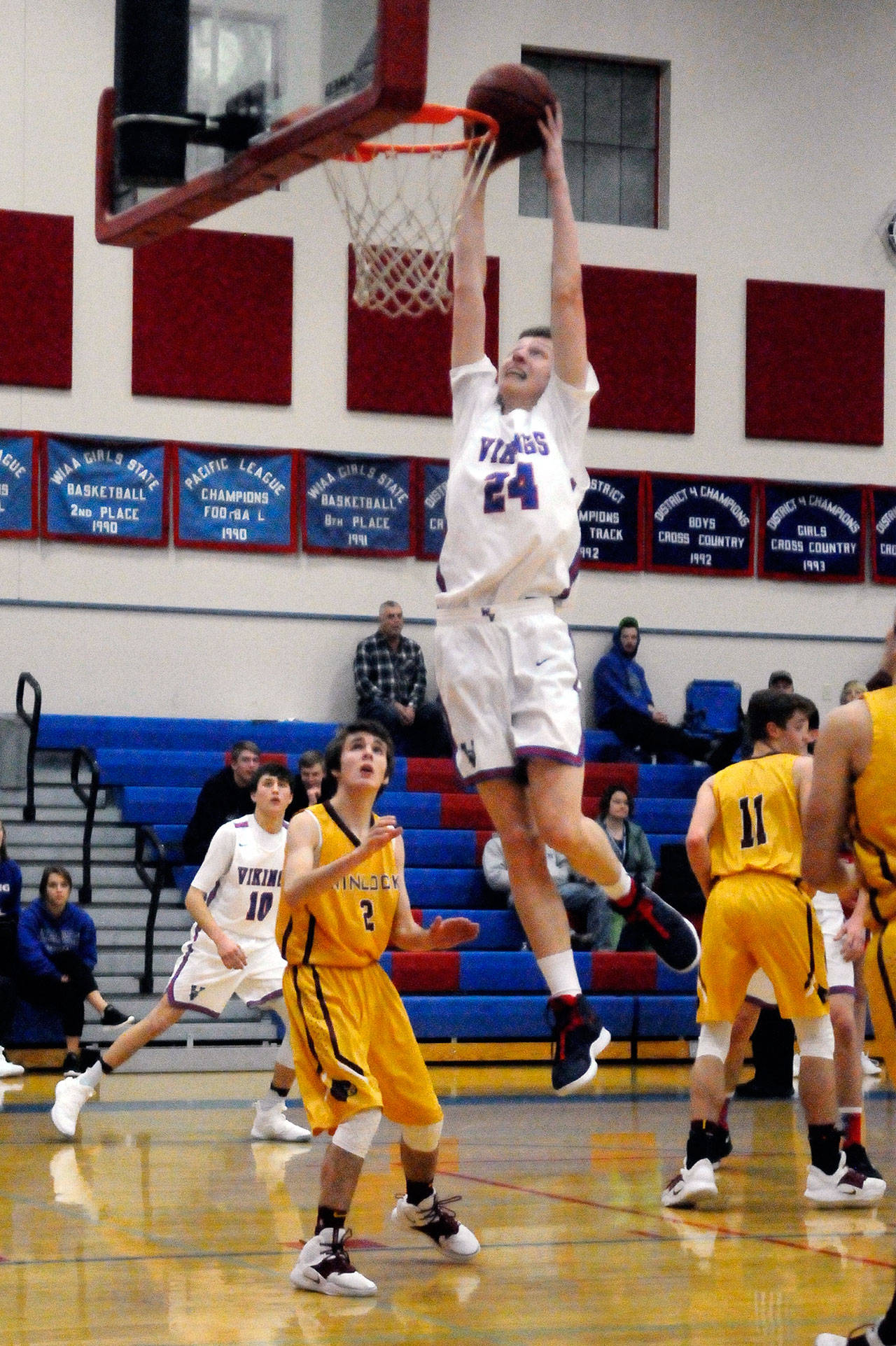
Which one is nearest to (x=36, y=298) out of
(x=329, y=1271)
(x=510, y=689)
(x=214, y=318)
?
(x=214, y=318)

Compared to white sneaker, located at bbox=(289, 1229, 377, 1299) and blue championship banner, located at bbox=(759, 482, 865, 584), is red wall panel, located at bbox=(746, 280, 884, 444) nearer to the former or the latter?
blue championship banner, located at bbox=(759, 482, 865, 584)

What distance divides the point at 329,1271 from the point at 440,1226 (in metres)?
0.60

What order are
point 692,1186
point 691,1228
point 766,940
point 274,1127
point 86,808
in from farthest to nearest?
point 86,808, point 274,1127, point 766,940, point 692,1186, point 691,1228

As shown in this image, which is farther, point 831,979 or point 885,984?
point 831,979

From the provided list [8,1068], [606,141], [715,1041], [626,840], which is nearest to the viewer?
[715,1041]

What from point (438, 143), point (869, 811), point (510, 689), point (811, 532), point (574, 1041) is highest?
point (438, 143)

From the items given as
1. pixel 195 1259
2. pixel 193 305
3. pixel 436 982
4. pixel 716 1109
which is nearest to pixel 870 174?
pixel 193 305

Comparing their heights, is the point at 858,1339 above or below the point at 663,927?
below

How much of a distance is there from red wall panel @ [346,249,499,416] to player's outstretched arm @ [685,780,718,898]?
8.89m

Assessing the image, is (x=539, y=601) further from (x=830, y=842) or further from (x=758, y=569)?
(x=758, y=569)

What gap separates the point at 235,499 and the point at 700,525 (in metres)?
4.10

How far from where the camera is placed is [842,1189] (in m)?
6.87

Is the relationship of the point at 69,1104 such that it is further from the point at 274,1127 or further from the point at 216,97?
the point at 216,97

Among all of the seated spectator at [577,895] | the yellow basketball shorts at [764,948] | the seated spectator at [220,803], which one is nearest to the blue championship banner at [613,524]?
the seated spectator at [577,895]
